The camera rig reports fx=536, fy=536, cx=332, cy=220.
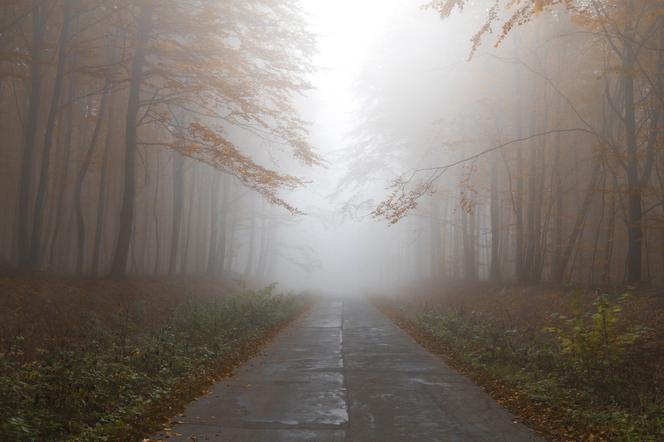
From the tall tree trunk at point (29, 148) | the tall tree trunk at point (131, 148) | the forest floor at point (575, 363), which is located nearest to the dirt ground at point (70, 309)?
the tall tree trunk at point (131, 148)

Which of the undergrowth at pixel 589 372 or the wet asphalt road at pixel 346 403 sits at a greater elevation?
the undergrowth at pixel 589 372

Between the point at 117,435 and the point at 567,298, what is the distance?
39.1ft

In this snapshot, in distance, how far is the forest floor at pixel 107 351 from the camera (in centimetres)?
650

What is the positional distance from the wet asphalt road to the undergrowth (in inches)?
31.5

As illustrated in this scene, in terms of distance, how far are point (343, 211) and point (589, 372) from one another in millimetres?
19487

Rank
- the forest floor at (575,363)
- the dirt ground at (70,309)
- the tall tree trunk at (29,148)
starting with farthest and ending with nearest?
the tall tree trunk at (29,148)
the dirt ground at (70,309)
the forest floor at (575,363)

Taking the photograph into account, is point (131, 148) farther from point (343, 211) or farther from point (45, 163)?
point (343, 211)

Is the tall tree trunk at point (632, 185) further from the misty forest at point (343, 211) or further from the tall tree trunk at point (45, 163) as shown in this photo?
the tall tree trunk at point (45, 163)

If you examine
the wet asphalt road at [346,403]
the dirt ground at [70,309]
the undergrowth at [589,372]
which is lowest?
the wet asphalt road at [346,403]

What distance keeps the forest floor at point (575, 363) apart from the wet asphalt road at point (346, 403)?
1.88 ft

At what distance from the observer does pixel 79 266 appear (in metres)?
17.1

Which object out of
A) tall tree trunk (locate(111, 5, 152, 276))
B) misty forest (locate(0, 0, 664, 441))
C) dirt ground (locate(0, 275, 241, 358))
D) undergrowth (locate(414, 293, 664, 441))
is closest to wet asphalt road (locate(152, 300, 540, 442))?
misty forest (locate(0, 0, 664, 441))

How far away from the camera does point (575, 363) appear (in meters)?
8.99

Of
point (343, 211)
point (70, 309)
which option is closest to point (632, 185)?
point (70, 309)
